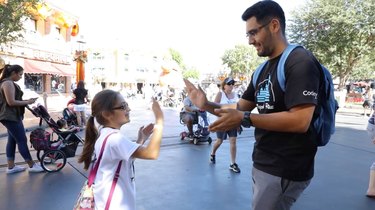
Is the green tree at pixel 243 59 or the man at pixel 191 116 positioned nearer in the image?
the man at pixel 191 116

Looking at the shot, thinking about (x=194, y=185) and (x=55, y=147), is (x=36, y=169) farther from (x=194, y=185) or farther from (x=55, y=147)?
(x=194, y=185)

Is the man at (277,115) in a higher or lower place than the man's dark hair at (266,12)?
lower

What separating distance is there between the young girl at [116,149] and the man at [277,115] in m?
0.46

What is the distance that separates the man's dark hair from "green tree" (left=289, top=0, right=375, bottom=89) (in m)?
22.6

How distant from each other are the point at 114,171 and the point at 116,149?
0.17 metres

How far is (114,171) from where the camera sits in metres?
2.07

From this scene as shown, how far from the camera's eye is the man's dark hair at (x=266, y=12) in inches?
69.8

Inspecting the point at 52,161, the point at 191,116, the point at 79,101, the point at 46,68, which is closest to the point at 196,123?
the point at 191,116

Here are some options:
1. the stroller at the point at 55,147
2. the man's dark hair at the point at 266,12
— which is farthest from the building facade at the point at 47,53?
the man's dark hair at the point at 266,12

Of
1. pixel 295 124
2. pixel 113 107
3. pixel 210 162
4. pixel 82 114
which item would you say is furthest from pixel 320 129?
pixel 82 114

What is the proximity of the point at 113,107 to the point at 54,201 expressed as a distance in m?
2.59

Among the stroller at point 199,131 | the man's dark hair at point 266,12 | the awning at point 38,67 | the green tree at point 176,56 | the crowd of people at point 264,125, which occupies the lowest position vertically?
the stroller at point 199,131

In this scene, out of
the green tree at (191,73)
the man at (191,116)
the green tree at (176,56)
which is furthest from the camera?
the green tree at (191,73)

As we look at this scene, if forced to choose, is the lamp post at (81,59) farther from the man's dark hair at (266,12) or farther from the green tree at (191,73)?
the green tree at (191,73)
